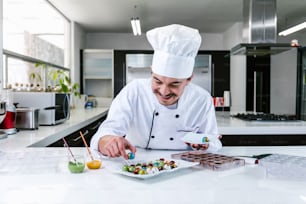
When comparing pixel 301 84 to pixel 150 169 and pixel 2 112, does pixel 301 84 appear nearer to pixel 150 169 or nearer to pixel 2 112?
pixel 2 112

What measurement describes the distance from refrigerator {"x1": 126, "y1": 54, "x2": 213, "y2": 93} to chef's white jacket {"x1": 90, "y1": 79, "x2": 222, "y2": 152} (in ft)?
13.7

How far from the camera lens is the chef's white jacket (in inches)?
58.2

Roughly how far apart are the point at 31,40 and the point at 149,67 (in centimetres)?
247

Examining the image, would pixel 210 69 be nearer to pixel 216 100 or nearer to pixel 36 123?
pixel 216 100

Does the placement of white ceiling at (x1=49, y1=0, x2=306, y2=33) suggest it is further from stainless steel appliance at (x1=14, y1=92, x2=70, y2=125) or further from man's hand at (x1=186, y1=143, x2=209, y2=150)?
man's hand at (x1=186, y1=143, x2=209, y2=150)

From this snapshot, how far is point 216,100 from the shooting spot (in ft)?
12.2

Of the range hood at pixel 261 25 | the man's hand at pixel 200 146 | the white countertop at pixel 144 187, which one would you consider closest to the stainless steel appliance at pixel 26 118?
the white countertop at pixel 144 187

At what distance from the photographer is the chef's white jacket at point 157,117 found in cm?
148

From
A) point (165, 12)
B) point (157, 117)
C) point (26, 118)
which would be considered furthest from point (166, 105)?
point (165, 12)

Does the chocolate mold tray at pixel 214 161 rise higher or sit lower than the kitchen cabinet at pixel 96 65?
lower

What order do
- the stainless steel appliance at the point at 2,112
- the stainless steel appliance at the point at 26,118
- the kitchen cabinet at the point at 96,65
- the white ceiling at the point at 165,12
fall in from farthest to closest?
the kitchen cabinet at the point at 96,65 < the white ceiling at the point at 165,12 < the stainless steel appliance at the point at 26,118 < the stainless steel appliance at the point at 2,112

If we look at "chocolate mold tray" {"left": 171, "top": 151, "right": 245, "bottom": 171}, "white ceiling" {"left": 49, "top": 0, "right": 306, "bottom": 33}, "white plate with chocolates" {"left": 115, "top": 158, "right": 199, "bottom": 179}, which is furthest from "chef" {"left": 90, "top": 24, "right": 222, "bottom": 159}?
"white ceiling" {"left": 49, "top": 0, "right": 306, "bottom": 33}

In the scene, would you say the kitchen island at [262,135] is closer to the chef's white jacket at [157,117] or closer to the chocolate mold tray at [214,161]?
the chef's white jacket at [157,117]

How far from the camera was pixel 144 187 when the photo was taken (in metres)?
0.84
